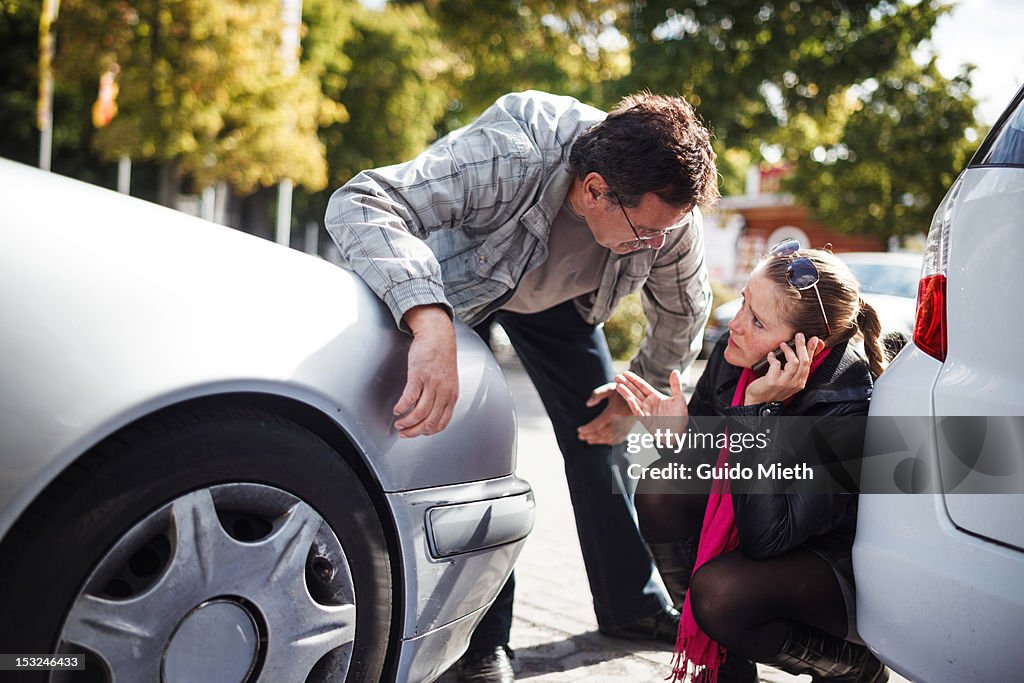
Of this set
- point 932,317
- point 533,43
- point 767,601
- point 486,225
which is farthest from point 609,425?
point 533,43

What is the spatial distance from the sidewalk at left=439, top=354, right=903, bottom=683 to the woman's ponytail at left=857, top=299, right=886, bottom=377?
37.6 inches

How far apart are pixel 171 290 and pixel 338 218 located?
0.60 m

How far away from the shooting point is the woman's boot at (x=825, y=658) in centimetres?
218

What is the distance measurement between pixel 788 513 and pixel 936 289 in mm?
622

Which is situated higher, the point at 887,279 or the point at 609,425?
the point at 609,425

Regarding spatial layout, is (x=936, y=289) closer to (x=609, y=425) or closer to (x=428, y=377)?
(x=428, y=377)

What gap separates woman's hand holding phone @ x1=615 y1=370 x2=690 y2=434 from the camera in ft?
8.10

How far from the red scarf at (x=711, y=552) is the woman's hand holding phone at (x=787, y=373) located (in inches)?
2.5

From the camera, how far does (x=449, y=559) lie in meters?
1.94

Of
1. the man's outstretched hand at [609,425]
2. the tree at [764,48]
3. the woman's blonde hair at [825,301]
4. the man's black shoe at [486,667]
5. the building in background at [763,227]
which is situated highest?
the tree at [764,48]

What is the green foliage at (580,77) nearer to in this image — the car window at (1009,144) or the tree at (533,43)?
the tree at (533,43)

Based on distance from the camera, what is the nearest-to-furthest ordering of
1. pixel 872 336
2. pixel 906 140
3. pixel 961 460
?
pixel 961 460
pixel 872 336
pixel 906 140

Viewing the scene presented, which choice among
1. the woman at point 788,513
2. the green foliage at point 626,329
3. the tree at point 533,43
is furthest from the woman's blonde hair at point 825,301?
the tree at point 533,43

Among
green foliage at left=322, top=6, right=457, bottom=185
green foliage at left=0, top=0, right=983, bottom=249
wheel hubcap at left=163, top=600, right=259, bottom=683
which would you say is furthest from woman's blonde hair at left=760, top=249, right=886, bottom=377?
green foliage at left=322, top=6, right=457, bottom=185
